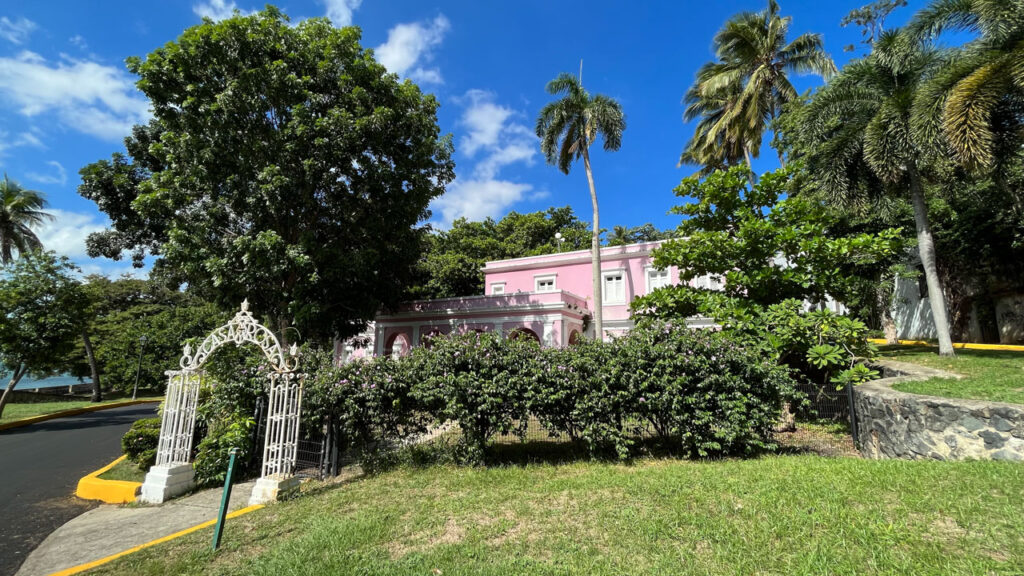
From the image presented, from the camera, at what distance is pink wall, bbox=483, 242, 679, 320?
20500 mm

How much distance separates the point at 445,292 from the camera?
85.4 ft

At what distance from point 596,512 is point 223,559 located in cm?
359

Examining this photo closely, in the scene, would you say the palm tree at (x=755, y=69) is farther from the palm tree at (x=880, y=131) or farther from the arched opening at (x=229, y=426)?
the arched opening at (x=229, y=426)

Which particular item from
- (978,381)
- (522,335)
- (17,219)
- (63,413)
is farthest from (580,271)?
(17,219)

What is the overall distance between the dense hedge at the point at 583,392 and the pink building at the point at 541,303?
Answer: 413 inches

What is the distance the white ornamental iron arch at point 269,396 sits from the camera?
6297 millimetres

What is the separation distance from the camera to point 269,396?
6824 mm

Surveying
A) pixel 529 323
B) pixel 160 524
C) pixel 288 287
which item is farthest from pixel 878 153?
pixel 288 287

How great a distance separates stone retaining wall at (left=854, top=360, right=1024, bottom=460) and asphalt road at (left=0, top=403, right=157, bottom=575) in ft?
34.4

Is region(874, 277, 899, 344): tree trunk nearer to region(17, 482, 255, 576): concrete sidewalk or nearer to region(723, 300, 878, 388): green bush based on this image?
region(723, 300, 878, 388): green bush

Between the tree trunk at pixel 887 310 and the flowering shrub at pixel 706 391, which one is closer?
the flowering shrub at pixel 706 391

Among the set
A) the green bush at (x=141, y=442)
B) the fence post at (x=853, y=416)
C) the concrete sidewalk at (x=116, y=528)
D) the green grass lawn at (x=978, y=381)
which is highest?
the green grass lawn at (x=978, y=381)

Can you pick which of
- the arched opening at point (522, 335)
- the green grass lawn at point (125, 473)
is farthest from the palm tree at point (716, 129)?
the green grass lawn at point (125, 473)

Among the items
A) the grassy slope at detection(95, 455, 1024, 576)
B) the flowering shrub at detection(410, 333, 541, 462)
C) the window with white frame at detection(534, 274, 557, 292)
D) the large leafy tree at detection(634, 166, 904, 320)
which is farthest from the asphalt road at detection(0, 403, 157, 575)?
the window with white frame at detection(534, 274, 557, 292)
